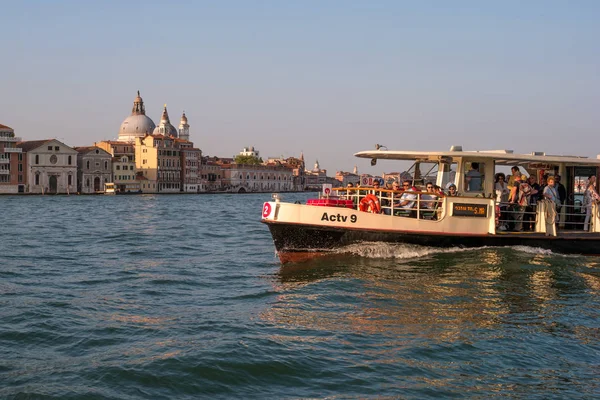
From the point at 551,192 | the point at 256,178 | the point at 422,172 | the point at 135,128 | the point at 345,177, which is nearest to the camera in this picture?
A: the point at 551,192

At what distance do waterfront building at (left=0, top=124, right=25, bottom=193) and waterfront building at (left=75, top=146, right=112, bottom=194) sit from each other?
1090 cm

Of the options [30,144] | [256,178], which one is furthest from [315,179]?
[30,144]

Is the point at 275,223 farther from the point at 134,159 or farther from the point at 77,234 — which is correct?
the point at 134,159

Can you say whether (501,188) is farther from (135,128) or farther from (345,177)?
(345,177)

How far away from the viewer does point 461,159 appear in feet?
51.3

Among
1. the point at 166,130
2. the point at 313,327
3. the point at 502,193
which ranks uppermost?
the point at 166,130

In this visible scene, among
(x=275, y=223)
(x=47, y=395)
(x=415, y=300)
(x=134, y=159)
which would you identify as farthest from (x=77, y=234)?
(x=134, y=159)

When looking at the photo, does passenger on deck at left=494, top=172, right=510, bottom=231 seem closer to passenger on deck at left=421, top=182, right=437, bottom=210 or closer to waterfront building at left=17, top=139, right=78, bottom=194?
passenger on deck at left=421, top=182, right=437, bottom=210

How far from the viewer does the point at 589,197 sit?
1609 centimetres

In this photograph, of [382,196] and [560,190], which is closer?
[382,196]

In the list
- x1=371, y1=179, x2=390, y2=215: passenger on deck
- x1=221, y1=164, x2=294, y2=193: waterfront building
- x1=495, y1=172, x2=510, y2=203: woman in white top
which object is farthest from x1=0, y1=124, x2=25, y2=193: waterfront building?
x1=495, y1=172, x2=510, y2=203: woman in white top

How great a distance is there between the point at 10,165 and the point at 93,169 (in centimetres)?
1444

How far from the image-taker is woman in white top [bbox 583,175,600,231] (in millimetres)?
15922

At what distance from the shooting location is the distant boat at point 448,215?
47.6ft
